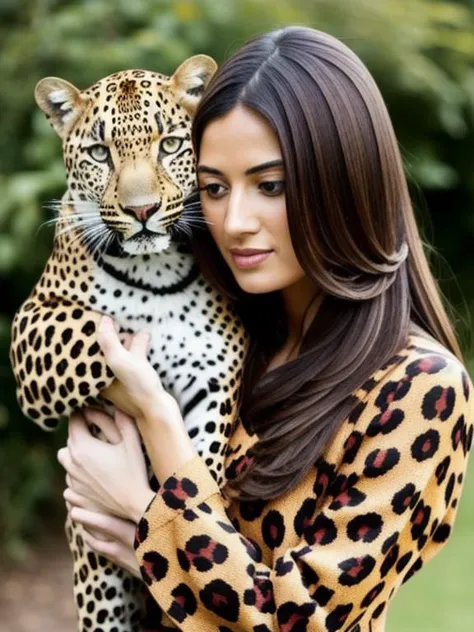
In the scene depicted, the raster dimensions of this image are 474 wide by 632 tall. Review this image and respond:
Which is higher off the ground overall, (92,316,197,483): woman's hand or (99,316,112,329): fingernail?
(99,316,112,329): fingernail

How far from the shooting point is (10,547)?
5.15 meters

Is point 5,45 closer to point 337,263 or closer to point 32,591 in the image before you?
point 32,591

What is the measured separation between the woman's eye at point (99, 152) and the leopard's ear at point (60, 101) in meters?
0.09

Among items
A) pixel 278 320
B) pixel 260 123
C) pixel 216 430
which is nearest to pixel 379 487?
pixel 216 430

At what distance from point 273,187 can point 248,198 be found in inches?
1.7

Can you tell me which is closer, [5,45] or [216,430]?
[216,430]

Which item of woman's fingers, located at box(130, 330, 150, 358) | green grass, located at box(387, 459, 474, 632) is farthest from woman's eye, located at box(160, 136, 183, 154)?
green grass, located at box(387, 459, 474, 632)

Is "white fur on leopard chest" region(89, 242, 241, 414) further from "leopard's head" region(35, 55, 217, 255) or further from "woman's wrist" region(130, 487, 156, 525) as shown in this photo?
"woman's wrist" region(130, 487, 156, 525)

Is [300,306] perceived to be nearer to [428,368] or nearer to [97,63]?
[428,368]

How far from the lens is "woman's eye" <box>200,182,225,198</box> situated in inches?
70.2

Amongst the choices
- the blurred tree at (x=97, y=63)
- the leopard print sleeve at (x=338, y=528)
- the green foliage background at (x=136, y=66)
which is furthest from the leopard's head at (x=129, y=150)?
the blurred tree at (x=97, y=63)

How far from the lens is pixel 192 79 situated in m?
1.88

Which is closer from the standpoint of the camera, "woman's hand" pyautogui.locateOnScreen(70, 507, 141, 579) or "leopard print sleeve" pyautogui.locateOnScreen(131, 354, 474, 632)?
"leopard print sleeve" pyautogui.locateOnScreen(131, 354, 474, 632)

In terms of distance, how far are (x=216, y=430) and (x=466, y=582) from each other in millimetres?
3797
